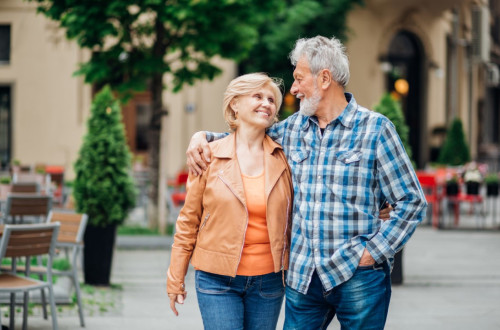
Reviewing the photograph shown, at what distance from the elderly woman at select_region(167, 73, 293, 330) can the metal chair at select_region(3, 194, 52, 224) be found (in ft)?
19.5

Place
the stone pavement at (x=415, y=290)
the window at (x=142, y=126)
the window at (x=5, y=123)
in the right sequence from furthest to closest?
the window at (x=142, y=126) → the window at (x=5, y=123) → the stone pavement at (x=415, y=290)

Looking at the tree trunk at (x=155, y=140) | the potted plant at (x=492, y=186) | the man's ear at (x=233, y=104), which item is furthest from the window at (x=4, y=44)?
the man's ear at (x=233, y=104)

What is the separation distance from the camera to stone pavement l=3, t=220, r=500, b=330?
705cm

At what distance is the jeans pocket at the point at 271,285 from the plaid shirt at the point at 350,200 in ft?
0.51

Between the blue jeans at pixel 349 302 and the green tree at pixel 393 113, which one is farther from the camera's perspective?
the green tree at pixel 393 113

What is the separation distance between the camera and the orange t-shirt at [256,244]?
3.50 metres

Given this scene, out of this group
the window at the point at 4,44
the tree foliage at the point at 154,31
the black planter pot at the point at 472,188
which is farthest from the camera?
the window at the point at 4,44

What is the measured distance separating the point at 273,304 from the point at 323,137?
855 mm

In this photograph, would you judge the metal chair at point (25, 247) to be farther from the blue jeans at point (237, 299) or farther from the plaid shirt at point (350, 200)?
the plaid shirt at point (350, 200)

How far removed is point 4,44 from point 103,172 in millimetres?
15449

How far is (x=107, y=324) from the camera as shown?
271 inches

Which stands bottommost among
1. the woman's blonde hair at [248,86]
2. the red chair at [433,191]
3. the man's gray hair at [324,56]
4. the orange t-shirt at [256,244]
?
the red chair at [433,191]

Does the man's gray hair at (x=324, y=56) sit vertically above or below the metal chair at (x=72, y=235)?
above

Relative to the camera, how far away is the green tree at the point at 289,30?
22.0 metres
